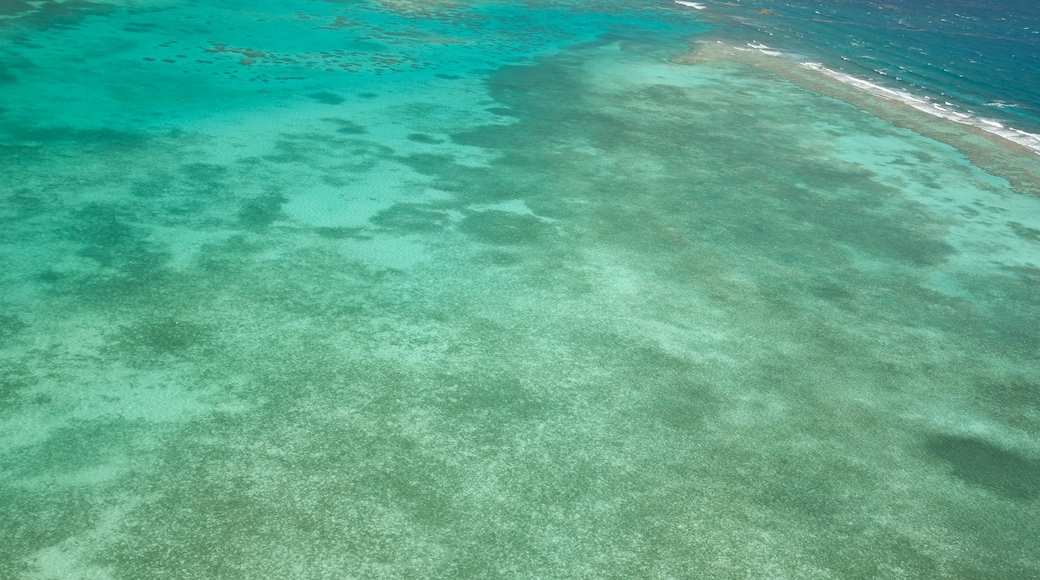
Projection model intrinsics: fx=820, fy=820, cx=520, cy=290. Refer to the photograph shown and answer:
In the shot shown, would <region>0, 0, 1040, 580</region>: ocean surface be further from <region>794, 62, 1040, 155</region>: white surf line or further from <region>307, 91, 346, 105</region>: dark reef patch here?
<region>794, 62, 1040, 155</region>: white surf line

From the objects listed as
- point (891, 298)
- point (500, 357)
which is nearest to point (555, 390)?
point (500, 357)

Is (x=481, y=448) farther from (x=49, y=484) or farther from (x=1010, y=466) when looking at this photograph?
(x=1010, y=466)

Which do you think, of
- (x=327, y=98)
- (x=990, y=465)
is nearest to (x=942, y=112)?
(x=327, y=98)

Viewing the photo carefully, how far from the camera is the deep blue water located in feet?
25.9

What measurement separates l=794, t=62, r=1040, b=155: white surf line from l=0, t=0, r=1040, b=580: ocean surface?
706 millimetres

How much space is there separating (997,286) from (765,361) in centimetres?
148

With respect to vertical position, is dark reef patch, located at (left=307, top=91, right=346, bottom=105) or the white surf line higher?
dark reef patch, located at (left=307, top=91, right=346, bottom=105)

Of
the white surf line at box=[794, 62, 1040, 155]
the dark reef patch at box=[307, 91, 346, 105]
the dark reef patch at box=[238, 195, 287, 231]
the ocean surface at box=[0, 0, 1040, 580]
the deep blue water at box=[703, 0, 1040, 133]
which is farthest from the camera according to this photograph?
the deep blue water at box=[703, 0, 1040, 133]

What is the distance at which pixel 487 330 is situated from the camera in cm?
272

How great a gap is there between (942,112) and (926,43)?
452 centimetres

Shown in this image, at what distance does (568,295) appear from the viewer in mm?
3008

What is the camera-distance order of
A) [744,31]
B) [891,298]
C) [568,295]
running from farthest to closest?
[744,31]
[891,298]
[568,295]

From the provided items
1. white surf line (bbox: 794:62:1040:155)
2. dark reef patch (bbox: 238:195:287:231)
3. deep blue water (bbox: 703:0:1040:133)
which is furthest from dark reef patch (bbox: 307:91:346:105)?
deep blue water (bbox: 703:0:1040:133)

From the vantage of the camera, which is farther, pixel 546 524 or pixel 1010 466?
pixel 1010 466
